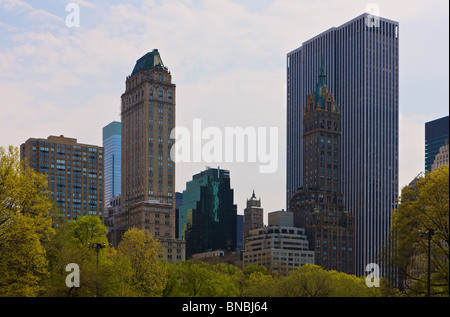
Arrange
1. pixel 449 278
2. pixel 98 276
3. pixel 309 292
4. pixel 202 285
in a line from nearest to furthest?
pixel 449 278, pixel 98 276, pixel 309 292, pixel 202 285

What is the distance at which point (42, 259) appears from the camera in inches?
2195

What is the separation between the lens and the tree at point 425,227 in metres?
58.6

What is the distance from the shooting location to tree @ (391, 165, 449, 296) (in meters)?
58.6

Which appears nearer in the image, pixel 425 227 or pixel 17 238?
pixel 17 238

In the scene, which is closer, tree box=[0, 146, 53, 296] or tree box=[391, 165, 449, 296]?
tree box=[0, 146, 53, 296]

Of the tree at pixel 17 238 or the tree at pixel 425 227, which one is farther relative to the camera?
the tree at pixel 425 227

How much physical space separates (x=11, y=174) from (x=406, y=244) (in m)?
34.0

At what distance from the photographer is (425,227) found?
59.8 metres

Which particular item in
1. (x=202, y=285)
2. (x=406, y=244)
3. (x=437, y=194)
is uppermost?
(x=437, y=194)
